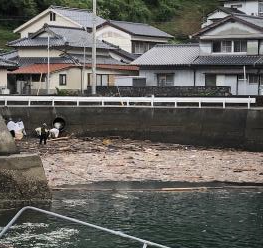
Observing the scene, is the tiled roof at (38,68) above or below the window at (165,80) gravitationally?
above

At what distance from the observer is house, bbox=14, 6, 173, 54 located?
65688mm

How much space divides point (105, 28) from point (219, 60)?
82.7 ft

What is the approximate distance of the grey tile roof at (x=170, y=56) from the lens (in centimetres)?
4719

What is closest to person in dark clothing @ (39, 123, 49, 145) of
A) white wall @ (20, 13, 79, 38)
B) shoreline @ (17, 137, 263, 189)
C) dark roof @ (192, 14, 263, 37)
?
shoreline @ (17, 137, 263, 189)

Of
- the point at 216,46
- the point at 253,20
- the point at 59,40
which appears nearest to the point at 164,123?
the point at 216,46

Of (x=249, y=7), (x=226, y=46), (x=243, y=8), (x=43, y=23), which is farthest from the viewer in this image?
(x=243, y=8)

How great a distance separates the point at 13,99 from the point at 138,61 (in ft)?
50.6

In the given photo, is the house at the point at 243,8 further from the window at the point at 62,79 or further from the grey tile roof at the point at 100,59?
the window at the point at 62,79

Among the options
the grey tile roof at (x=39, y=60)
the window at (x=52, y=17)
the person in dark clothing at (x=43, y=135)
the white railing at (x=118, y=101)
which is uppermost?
the window at (x=52, y=17)

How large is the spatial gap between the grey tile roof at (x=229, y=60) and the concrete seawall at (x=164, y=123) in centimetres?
1136

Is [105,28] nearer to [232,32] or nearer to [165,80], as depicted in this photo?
[165,80]

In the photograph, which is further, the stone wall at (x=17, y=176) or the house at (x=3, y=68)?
the house at (x=3, y=68)

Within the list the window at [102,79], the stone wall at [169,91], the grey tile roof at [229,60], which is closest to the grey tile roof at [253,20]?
the grey tile roof at [229,60]

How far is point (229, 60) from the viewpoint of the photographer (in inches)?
1767
